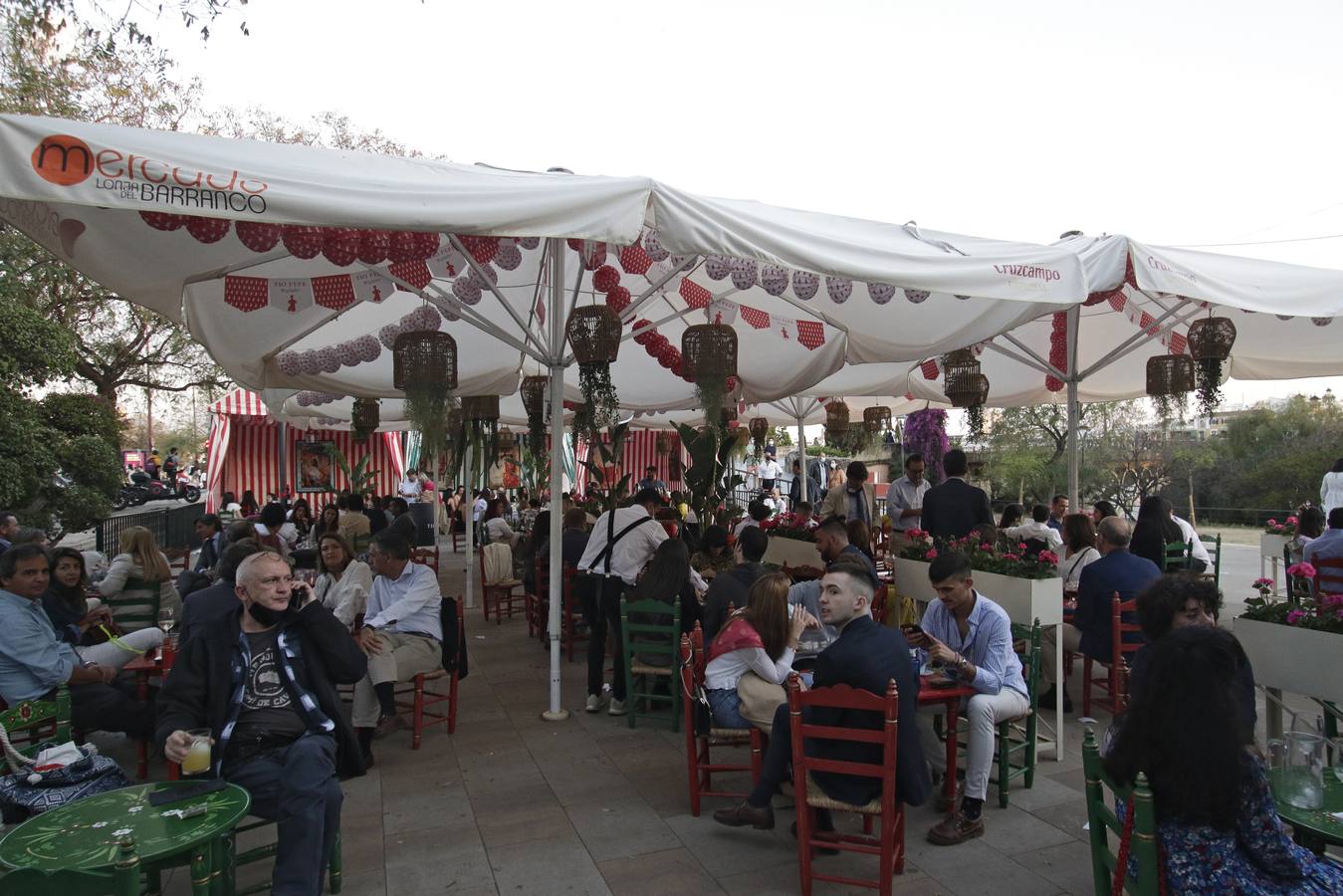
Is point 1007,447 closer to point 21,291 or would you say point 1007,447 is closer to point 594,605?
point 594,605

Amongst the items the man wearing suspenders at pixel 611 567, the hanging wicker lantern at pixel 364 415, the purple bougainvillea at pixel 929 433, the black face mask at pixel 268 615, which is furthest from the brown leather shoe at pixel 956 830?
the purple bougainvillea at pixel 929 433

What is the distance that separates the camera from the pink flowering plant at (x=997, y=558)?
470cm

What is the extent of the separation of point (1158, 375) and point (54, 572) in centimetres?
825

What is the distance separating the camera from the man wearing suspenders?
563cm

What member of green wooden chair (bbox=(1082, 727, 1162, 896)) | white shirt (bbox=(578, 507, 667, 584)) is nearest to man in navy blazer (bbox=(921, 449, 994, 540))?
white shirt (bbox=(578, 507, 667, 584))

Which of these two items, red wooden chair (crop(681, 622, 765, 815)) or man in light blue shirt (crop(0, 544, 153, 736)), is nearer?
red wooden chair (crop(681, 622, 765, 815))

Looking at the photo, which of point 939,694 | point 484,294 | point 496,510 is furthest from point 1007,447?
point 939,694

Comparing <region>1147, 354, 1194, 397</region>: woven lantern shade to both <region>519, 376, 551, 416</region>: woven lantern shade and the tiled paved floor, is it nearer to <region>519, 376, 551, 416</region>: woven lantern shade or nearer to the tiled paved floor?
the tiled paved floor

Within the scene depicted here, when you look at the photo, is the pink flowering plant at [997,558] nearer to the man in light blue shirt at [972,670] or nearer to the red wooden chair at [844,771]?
the man in light blue shirt at [972,670]

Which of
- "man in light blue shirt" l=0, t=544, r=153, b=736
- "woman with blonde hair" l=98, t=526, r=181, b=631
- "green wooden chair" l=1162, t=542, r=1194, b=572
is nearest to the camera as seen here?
"man in light blue shirt" l=0, t=544, r=153, b=736

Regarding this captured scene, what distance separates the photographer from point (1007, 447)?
79.4 ft

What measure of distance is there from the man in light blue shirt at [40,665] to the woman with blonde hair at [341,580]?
118 cm

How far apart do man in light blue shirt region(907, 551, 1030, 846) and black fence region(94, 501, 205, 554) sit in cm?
994

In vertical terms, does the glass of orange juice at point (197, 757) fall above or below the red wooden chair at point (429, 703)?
above
